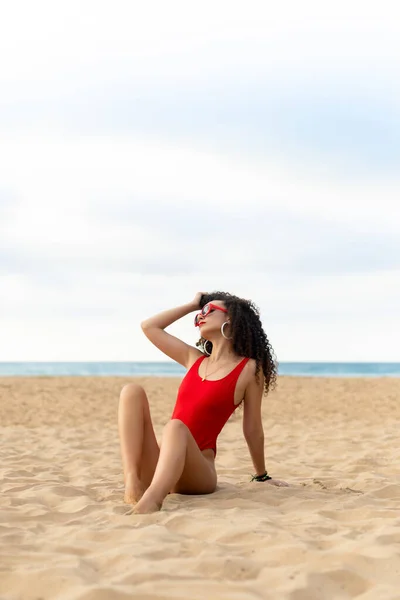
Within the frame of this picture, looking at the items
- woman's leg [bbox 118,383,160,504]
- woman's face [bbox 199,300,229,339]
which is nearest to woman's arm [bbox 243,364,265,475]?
woman's face [bbox 199,300,229,339]

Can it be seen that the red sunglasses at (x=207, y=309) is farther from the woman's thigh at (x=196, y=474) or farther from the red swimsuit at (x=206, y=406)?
the woman's thigh at (x=196, y=474)

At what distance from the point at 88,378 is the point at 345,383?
22.3 ft

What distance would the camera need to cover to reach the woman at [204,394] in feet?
13.5

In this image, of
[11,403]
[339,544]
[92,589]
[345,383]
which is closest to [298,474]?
[339,544]

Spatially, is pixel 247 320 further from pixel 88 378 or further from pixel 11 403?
pixel 88 378

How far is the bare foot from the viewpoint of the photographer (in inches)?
159

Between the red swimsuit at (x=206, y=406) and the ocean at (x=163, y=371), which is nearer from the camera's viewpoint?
the red swimsuit at (x=206, y=406)

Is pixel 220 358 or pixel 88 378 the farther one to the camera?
pixel 88 378

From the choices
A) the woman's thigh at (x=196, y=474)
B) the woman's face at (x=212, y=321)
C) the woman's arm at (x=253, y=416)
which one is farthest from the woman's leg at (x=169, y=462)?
the woman's face at (x=212, y=321)

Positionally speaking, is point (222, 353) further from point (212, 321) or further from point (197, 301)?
point (197, 301)

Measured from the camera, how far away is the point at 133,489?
13.3 ft

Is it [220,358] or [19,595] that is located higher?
[220,358]

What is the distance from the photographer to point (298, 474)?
19.9 feet

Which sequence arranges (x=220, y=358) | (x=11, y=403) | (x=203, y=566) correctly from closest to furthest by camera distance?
(x=203, y=566) < (x=220, y=358) < (x=11, y=403)
